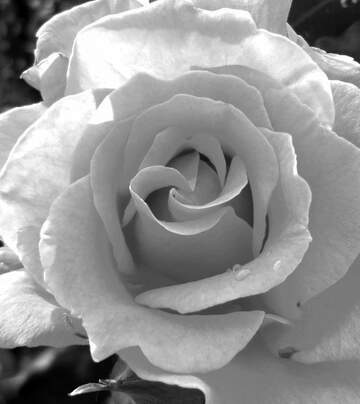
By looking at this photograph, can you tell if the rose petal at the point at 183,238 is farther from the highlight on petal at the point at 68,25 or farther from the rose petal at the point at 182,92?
the highlight on petal at the point at 68,25

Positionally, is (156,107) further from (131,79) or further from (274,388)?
(274,388)

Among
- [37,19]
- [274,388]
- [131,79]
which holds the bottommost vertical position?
[37,19]

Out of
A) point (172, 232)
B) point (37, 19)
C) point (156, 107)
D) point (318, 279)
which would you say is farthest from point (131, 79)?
point (37, 19)

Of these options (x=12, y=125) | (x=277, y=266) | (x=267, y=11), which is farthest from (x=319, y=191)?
(x=12, y=125)

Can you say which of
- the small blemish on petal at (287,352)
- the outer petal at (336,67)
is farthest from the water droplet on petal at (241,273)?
the outer petal at (336,67)

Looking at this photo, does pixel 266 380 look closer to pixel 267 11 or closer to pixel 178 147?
pixel 178 147

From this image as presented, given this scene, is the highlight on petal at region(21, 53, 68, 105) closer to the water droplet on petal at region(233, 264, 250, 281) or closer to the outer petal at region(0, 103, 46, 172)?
the outer petal at region(0, 103, 46, 172)
